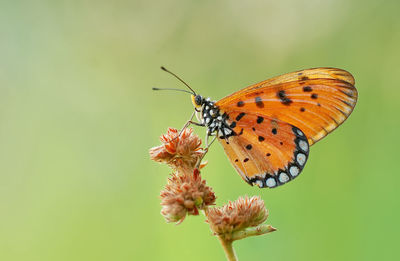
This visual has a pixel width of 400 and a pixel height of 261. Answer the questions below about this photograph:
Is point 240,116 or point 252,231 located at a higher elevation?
point 240,116

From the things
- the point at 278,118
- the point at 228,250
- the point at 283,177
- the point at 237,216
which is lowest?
the point at 228,250

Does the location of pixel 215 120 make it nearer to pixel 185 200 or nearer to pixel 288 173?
pixel 288 173

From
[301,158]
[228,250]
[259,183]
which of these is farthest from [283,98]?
[228,250]

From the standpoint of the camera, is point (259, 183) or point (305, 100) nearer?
point (259, 183)

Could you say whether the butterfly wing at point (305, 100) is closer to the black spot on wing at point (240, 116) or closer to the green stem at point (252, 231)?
the black spot on wing at point (240, 116)

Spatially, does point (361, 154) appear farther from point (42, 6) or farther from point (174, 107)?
point (42, 6)

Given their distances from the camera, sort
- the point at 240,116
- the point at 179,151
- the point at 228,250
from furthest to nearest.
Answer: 1. the point at 240,116
2. the point at 179,151
3. the point at 228,250

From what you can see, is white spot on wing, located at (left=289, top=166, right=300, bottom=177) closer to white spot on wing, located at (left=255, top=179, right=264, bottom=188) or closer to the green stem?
white spot on wing, located at (left=255, top=179, right=264, bottom=188)
